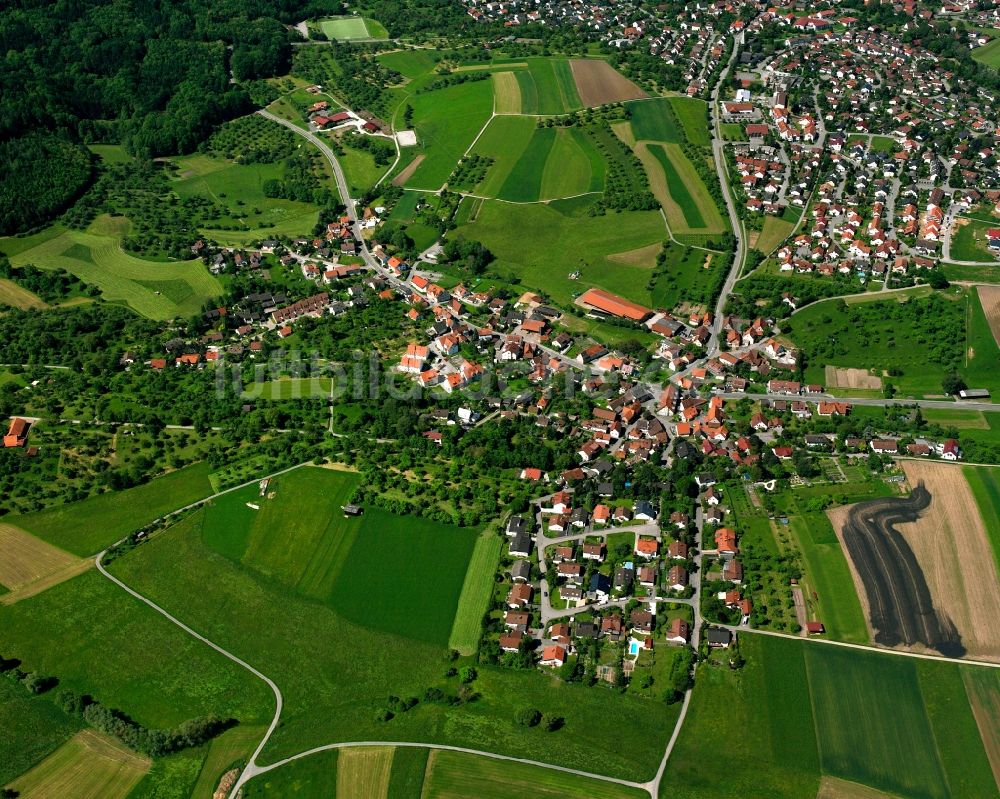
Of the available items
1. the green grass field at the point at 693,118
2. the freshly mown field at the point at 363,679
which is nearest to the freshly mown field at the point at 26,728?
the freshly mown field at the point at 363,679

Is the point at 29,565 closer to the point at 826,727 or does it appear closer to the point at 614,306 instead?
the point at 826,727

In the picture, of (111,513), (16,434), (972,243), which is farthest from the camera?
(972,243)

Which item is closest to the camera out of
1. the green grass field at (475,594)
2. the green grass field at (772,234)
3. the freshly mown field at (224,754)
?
the freshly mown field at (224,754)

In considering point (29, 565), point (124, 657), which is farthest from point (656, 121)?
point (124, 657)

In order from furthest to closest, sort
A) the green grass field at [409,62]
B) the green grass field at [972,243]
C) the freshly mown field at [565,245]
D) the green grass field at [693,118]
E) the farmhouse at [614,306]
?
the green grass field at [409,62] → the green grass field at [693,118] → the green grass field at [972,243] → the freshly mown field at [565,245] → the farmhouse at [614,306]

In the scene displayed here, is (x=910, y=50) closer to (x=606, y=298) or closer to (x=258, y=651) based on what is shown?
(x=606, y=298)

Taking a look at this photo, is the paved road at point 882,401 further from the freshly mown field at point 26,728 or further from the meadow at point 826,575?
the freshly mown field at point 26,728

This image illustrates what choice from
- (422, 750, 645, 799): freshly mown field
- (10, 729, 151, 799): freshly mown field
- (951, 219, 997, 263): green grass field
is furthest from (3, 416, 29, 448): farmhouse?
(951, 219, 997, 263): green grass field
